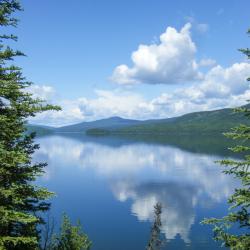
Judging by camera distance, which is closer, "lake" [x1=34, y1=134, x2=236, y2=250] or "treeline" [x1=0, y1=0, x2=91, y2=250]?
"treeline" [x1=0, y1=0, x2=91, y2=250]

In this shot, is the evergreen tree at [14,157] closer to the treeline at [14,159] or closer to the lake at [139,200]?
the treeline at [14,159]

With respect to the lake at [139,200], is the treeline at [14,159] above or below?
above

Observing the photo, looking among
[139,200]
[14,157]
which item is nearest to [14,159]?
[14,157]

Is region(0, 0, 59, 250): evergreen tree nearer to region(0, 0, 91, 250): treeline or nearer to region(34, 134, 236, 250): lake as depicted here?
region(0, 0, 91, 250): treeline

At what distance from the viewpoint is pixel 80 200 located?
10412 centimetres

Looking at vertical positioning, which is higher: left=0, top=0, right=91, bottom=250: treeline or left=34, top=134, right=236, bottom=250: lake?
left=0, top=0, right=91, bottom=250: treeline

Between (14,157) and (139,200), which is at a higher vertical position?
(14,157)

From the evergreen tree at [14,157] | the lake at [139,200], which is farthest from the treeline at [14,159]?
the lake at [139,200]

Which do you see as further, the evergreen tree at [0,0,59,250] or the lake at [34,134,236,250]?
the lake at [34,134,236,250]

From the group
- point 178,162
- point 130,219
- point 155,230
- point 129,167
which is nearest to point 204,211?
point 130,219

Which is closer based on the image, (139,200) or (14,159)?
(14,159)

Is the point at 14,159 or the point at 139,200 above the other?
the point at 14,159

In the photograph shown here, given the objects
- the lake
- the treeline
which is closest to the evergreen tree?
the treeline

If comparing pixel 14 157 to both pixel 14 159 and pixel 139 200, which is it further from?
pixel 139 200
